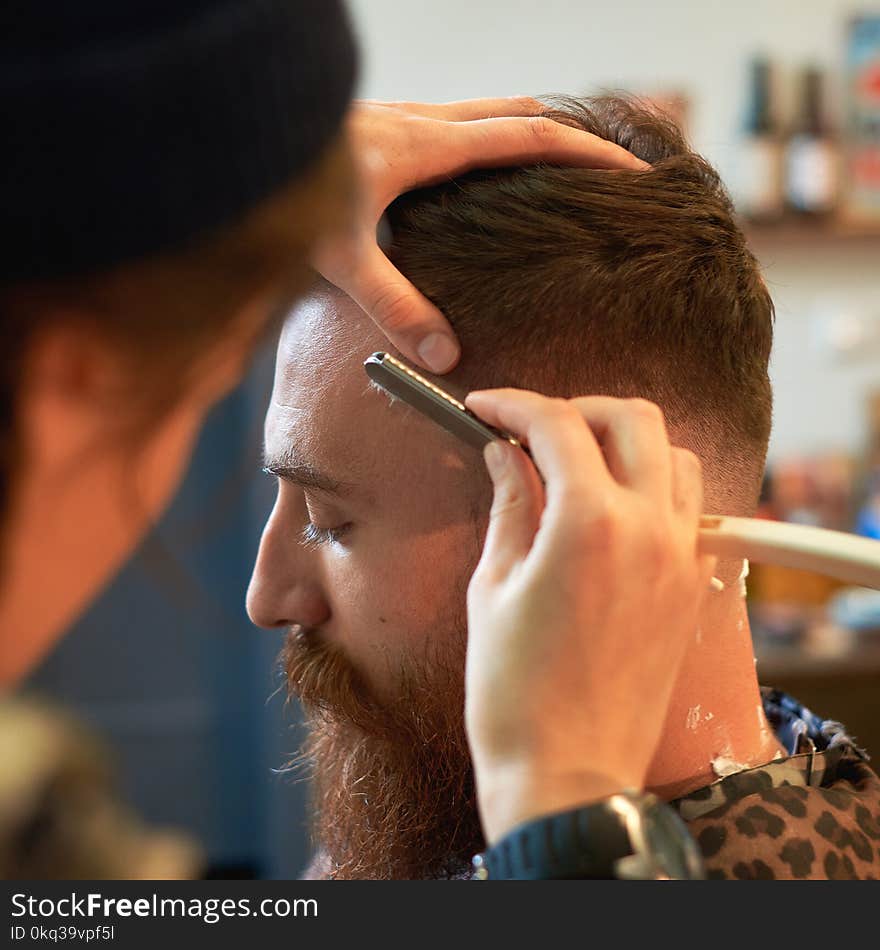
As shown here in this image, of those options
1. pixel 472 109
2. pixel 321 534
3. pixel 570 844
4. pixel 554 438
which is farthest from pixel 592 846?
pixel 472 109

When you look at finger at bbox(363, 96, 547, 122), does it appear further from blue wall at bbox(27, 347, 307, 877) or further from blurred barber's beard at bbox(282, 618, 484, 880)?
blue wall at bbox(27, 347, 307, 877)

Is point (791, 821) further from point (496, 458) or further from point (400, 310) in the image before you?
point (400, 310)

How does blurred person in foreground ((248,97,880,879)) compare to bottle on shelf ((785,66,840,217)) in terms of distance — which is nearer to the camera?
blurred person in foreground ((248,97,880,879))

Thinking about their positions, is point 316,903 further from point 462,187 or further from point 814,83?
point 814,83

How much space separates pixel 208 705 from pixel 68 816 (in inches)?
88.7

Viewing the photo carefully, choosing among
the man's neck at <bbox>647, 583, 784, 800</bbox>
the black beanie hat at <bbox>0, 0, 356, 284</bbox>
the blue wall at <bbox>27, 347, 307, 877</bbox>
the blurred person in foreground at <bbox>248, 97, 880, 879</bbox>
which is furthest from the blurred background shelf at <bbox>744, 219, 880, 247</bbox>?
the black beanie hat at <bbox>0, 0, 356, 284</bbox>

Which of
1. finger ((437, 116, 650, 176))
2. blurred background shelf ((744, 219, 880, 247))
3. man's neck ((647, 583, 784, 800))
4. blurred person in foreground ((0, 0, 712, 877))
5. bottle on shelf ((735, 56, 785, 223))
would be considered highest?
blurred person in foreground ((0, 0, 712, 877))

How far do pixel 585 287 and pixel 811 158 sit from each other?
225 cm

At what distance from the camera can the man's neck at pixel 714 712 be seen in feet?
3.27

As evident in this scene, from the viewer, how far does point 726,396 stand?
106cm

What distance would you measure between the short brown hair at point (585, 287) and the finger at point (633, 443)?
21 cm

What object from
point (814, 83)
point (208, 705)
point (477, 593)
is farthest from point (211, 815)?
point (477, 593)

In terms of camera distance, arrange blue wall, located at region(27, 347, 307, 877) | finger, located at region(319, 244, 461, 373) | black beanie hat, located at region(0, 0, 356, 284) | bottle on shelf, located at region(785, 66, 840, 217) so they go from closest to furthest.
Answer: black beanie hat, located at region(0, 0, 356, 284) < finger, located at region(319, 244, 461, 373) < bottle on shelf, located at region(785, 66, 840, 217) < blue wall, located at region(27, 347, 307, 877)

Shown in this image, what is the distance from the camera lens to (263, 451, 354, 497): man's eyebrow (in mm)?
1035
